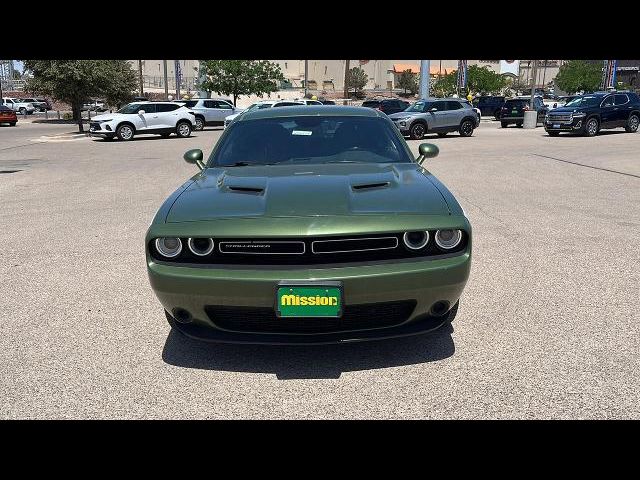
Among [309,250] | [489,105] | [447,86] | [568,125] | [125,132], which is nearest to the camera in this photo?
[309,250]

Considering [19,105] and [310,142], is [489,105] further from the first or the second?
[19,105]

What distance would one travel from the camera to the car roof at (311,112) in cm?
493

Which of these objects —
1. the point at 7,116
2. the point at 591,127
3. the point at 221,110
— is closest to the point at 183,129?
the point at 221,110

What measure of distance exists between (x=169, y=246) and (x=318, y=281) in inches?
36.7

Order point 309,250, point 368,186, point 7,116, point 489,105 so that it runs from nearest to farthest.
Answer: point 309,250, point 368,186, point 7,116, point 489,105

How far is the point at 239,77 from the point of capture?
1844 inches

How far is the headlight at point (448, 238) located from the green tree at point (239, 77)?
146 ft

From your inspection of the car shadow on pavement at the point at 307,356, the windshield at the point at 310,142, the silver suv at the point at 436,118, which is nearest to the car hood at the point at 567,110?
the silver suv at the point at 436,118

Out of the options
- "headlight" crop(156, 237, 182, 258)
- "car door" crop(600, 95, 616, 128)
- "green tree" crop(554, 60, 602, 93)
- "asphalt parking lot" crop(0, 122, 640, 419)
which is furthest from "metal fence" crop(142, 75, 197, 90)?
"headlight" crop(156, 237, 182, 258)

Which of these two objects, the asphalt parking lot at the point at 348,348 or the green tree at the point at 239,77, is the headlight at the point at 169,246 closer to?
the asphalt parking lot at the point at 348,348

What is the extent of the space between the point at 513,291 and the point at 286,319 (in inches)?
97.9
